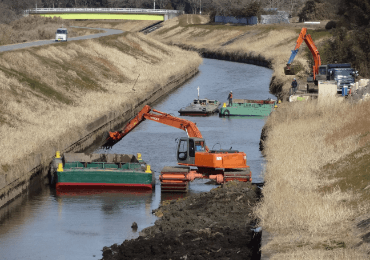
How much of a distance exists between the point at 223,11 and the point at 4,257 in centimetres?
16789

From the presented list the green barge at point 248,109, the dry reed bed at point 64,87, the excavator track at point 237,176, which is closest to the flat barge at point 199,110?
the green barge at point 248,109

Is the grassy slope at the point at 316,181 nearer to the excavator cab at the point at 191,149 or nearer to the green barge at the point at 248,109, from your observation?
the excavator cab at the point at 191,149

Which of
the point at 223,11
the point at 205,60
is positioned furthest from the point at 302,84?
the point at 223,11

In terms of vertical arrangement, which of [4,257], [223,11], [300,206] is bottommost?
[4,257]

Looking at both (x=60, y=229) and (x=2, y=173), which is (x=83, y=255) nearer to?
(x=60, y=229)

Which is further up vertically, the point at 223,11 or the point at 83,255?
the point at 223,11

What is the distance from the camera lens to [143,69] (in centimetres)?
8838

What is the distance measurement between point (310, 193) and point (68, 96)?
37077 millimetres

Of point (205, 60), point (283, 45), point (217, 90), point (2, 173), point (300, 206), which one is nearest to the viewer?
point (300, 206)

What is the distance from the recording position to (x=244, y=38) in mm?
143750

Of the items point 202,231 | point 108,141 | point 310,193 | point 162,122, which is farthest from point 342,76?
point 202,231

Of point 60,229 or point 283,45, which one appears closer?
point 60,229

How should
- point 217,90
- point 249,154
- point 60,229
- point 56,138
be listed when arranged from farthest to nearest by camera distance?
point 217,90 < point 249,154 < point 56,138 < point 60,229

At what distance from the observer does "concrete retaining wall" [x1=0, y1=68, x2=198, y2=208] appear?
96.8 feet
